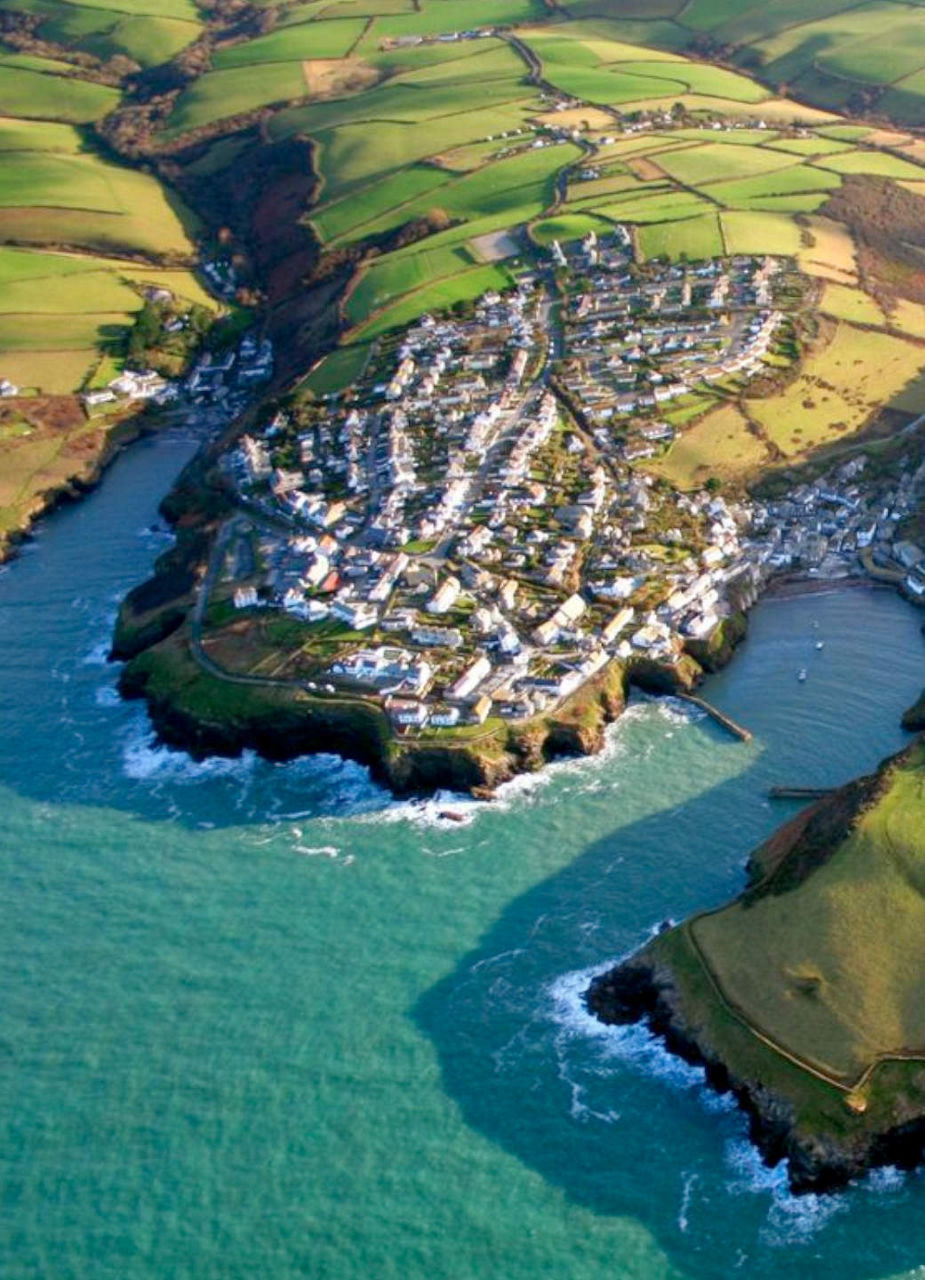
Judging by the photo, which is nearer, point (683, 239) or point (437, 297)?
point (437, 297)

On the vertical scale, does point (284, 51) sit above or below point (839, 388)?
above

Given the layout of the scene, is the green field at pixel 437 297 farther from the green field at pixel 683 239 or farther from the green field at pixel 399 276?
the green field at pixel 683 239

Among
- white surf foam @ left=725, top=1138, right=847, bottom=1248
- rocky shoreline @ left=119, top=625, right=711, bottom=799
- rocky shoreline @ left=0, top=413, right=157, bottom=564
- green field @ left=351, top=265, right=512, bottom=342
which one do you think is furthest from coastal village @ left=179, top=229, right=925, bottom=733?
white surf foam @ left=725, top=1138, right=847, bottom=1248

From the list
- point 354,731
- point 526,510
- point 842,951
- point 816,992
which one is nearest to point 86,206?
point 526,510

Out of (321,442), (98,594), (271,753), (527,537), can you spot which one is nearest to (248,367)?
(321,442)

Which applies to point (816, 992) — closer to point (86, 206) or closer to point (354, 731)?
point (354, 731)

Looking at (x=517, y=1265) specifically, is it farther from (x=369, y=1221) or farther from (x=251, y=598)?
(x=251, y=598)

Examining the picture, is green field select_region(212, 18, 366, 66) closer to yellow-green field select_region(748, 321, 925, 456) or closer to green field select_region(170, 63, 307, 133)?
green field select_region(170, 63, 307, 133)
